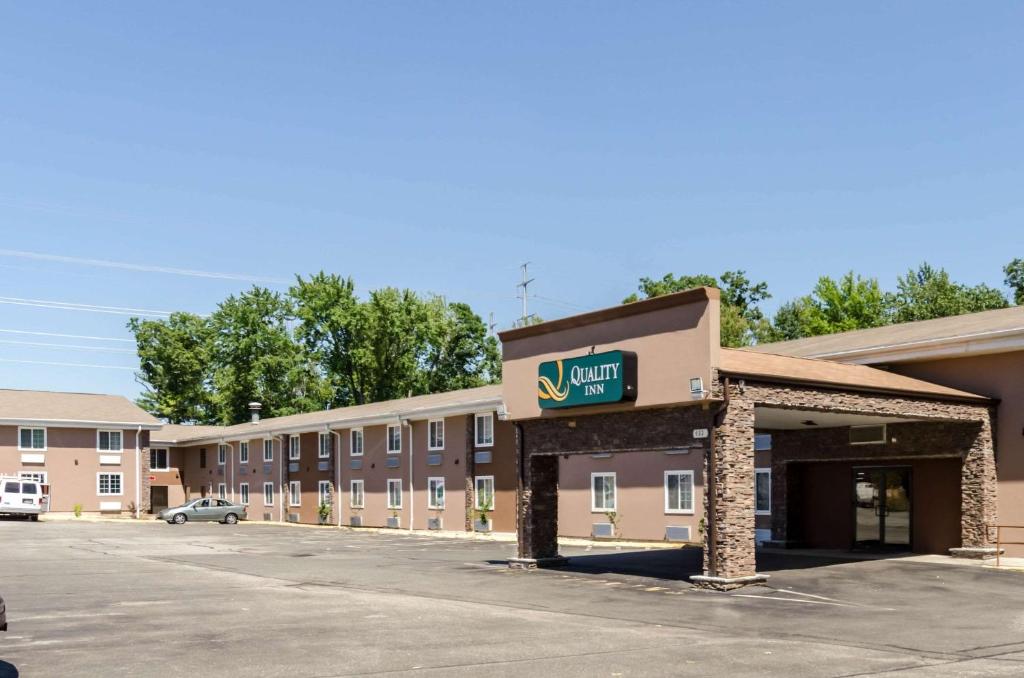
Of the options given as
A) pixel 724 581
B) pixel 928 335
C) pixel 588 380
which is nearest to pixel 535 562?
pixel 588 380

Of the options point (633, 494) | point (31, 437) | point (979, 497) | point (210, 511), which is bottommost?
point (210, 511)

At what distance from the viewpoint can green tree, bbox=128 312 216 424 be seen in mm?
92812

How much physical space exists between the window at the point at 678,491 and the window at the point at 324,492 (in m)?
24.5

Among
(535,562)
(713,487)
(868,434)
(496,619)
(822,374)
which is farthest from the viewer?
(868,434)

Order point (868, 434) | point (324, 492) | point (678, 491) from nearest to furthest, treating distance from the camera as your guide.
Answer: point (868, 434)
point (678, 491)
point (324, 492)

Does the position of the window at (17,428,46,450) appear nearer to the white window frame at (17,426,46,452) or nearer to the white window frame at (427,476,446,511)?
the white window frame at (17,426,46,452)

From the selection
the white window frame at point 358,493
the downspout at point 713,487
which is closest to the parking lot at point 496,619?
the downspout at point 713,487

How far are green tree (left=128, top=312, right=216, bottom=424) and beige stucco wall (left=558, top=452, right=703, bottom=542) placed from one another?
59.5 m

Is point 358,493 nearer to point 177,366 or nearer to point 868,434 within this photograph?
point 868,434

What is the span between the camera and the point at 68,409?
65.8 metres

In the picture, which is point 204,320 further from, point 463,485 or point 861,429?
point 861,429

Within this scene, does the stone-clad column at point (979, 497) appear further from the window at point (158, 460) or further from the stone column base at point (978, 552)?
the window at point (158, 460)

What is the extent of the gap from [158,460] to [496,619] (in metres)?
63.2

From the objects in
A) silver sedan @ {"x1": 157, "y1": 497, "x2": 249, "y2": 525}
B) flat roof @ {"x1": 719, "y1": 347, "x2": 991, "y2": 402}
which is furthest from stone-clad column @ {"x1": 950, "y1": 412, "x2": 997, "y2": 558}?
silver sedan @ {"x1": 157, "y1": 497, "x2": 249, "y2": 525}
